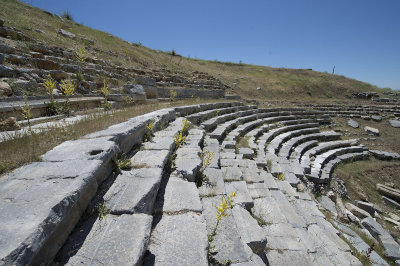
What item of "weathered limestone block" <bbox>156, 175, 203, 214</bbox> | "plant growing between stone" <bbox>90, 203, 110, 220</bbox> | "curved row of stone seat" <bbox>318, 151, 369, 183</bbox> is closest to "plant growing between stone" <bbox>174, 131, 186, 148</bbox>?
"weathered limestone block" <bbox>156, 175, 203, 214</bbox>

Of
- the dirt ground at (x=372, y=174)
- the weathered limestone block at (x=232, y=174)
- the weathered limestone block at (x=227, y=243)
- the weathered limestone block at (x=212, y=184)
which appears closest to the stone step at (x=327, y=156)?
the dirt ground at (x=372, y=174)

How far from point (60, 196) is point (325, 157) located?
10010 mm

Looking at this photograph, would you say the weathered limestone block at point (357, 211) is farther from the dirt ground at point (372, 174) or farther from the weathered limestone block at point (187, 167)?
the weathered limestone block at point (187, 167)

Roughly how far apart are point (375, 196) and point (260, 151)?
544 cm

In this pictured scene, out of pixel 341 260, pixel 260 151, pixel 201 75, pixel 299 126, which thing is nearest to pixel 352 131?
pixel 299 126

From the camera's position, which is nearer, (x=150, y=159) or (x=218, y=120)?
(x=150, y=159)

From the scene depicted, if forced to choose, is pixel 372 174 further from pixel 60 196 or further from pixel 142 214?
pixel 60 196

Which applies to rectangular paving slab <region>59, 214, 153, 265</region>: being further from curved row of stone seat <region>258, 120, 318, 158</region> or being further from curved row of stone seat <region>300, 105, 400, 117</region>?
curved row of stone seat <region>300, 105, 400, 117</region>

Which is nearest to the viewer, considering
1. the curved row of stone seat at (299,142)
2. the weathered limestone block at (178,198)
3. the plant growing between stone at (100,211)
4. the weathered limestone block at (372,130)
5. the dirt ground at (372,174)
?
the plant growing between stone at (100,211)

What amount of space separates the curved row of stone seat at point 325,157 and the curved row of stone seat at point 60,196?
22.6ft

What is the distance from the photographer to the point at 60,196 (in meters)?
1.46

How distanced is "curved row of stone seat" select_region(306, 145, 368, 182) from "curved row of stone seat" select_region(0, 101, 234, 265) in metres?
6.90

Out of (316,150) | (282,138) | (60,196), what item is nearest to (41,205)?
(60,196)

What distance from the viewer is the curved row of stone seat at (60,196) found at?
45.3 inches
